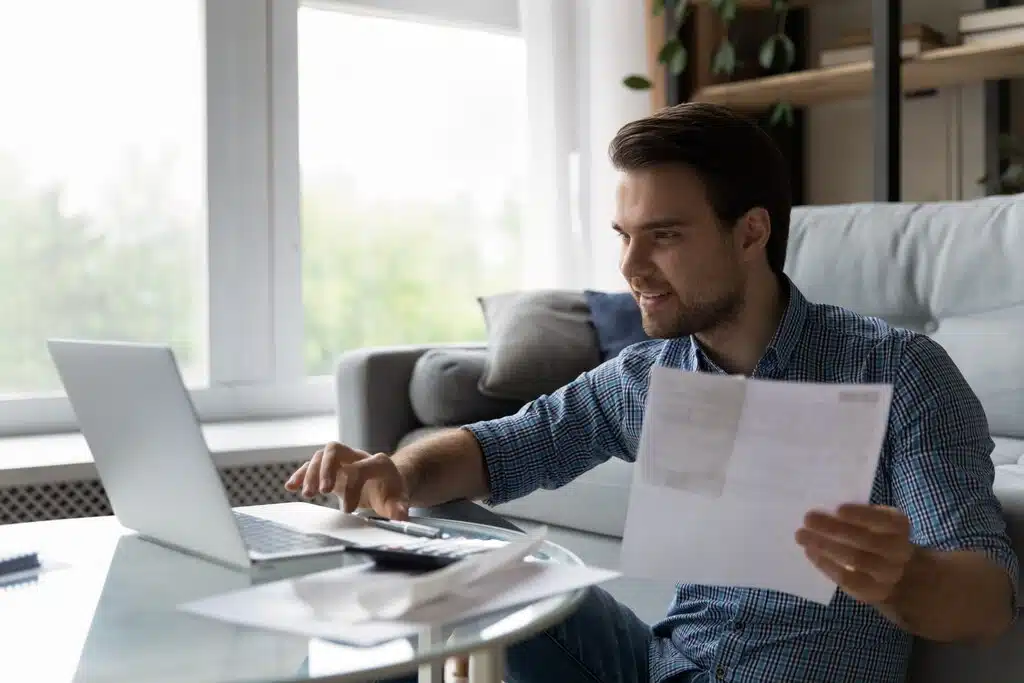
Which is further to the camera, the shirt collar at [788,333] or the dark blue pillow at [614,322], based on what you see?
the dark blue pillow at [614,322]

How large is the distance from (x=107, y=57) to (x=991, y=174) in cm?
222

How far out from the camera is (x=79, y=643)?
832 millimetres

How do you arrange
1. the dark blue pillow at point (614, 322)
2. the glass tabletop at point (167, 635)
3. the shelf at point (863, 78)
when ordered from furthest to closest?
the shelf at point (863, 78)
the dark blue pillow at point (614, 322)
the glass tabletop at point (167, 635)

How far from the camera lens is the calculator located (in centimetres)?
97

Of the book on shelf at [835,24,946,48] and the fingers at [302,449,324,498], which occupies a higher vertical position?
the book on shelf at [835,24,946,48]

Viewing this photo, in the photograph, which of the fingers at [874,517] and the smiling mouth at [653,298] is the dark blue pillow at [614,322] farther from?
the fingers at [874,517]

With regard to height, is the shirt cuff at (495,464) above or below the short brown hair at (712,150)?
below

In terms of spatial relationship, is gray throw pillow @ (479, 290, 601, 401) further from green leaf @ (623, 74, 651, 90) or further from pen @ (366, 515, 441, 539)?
pen @ (366, 515, 441, 539)

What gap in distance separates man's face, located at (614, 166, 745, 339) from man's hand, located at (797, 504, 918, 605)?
41cm

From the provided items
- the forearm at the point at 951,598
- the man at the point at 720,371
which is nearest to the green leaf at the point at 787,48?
the man at the point at 720,371

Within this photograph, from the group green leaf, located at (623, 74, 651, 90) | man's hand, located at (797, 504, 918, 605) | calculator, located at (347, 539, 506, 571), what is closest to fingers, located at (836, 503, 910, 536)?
man's hand, located at (797, 504, 918, 605)

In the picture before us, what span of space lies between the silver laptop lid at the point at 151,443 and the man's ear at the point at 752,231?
617 millimetres

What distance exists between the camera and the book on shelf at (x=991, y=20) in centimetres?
275

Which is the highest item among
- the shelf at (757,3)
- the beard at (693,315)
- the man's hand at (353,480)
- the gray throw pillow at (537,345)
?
the shelf at (757,3)
